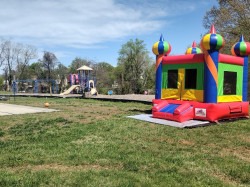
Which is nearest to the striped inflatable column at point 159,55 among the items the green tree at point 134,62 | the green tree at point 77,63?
the green tree at point 134,62

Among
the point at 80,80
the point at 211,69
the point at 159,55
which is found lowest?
the point at 211,69

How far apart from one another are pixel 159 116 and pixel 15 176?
6428 millimetres

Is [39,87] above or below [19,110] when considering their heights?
above

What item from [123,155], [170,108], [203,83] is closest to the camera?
[123,155]

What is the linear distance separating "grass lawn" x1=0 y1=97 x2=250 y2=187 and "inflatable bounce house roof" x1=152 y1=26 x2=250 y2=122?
106 centimetres

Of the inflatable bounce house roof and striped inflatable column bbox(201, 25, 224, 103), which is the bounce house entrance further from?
striped inflatable column bbox(201, 25, 224, 103)

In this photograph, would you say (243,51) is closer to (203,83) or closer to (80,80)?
(203,83)

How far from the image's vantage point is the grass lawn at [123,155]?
4.26 metres

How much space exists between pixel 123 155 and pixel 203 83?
5348 millimetres

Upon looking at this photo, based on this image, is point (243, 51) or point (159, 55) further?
point (159, 55)

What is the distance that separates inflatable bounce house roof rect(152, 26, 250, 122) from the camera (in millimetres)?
9477

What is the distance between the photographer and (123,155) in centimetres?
552

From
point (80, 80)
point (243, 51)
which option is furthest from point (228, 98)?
point (80, 80)

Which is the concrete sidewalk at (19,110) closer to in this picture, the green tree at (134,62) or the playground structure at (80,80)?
the playground structure at (80,80)
